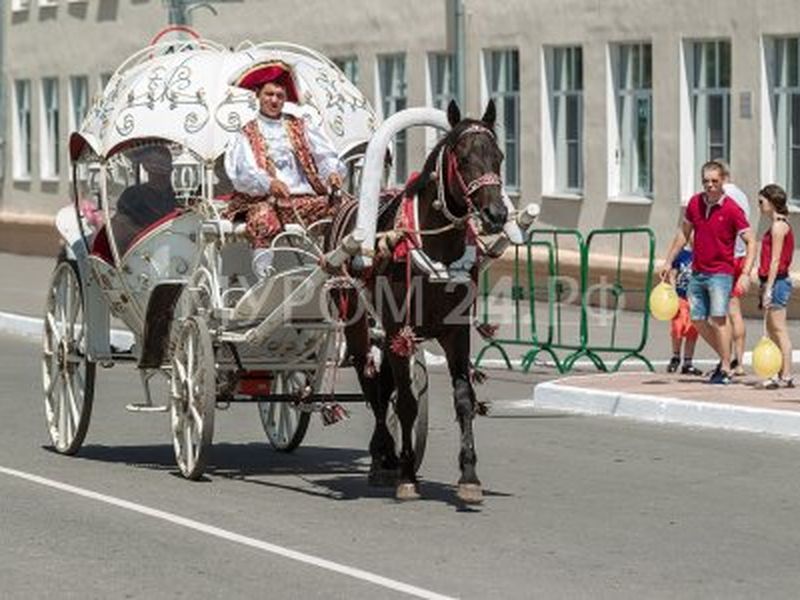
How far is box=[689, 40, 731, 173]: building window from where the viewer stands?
109ft

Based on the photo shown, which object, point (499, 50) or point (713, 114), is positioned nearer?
point (713, 114)

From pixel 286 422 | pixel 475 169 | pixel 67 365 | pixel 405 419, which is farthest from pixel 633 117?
pixel 475 169

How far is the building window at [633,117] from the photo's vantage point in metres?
35.1

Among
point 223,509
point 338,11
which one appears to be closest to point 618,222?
point 338,11

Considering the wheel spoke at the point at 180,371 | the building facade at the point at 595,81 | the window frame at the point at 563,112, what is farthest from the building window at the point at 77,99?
the wheel spoke at the point at 180,371

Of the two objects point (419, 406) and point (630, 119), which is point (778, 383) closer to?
point (419, 406)

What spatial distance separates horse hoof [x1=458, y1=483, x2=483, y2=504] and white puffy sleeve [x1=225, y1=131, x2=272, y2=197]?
7.58 feet

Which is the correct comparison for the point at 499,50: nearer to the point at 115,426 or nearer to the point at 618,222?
the point at 618,222

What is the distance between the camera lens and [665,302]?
23047mm

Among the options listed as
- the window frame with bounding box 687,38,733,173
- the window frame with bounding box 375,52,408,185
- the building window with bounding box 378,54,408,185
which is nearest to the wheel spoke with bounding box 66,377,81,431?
the window frame with bounding box 687,38,733,173

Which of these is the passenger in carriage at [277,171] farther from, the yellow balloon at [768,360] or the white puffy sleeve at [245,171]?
the yellow balloon at [768,360]

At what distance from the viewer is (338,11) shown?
43.0 metres

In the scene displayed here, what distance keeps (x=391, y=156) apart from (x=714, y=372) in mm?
6470

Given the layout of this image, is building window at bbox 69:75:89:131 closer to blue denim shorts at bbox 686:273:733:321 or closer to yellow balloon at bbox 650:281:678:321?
yellow balloon at bbox 650:281:678:321
